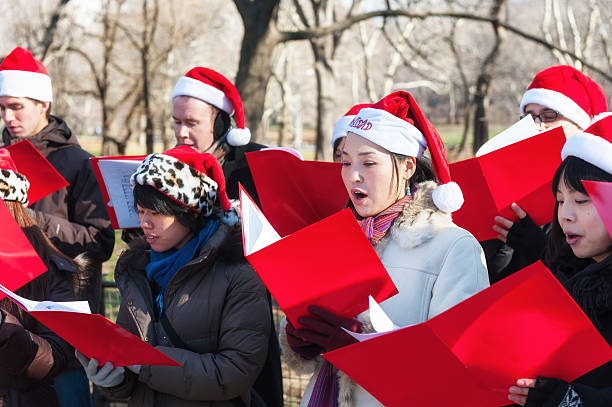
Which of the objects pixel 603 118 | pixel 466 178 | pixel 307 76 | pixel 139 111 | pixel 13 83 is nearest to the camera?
pixel 603 118

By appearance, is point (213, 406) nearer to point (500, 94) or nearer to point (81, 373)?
point (81, 373)

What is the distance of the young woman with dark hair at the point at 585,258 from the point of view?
74.7 inches

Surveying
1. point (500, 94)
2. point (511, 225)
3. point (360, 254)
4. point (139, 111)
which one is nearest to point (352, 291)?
point (360, 254)

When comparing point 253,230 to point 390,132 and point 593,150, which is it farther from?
point 593,150

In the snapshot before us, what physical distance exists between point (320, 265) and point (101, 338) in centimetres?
88

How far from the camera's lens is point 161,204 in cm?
286

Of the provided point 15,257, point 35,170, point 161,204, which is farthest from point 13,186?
point 161,204

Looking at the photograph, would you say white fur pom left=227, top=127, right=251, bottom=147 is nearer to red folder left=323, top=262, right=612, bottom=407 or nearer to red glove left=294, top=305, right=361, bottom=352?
red glove left=294, top=305, right=361, bottom=352

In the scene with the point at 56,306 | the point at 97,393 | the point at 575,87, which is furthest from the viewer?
the point at 97,393

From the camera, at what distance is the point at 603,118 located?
2.47 metres

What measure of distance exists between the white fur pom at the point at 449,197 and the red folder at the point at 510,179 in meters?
0.60

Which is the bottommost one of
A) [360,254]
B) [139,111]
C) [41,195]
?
[139,111]

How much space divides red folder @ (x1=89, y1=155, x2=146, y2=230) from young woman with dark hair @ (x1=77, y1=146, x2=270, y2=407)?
381 millimetres

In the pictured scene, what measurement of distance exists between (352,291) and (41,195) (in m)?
2.03
